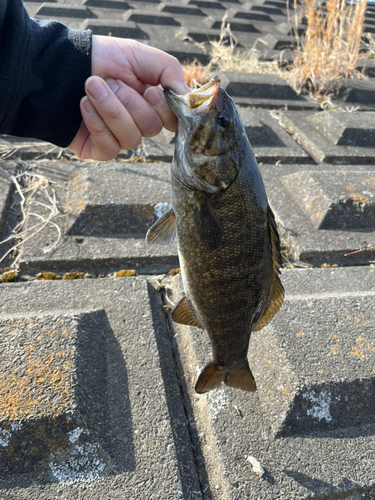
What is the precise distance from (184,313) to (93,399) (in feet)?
1.71

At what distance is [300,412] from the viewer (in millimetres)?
1670

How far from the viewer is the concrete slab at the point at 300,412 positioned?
1.52 m

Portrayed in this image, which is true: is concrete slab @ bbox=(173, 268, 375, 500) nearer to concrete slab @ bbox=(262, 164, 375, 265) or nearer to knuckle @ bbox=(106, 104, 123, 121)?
concrete slab @ bbox=(262, 164, 375, 265)

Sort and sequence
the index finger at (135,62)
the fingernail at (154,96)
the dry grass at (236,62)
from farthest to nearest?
the dry grass at (236,62) < the index finger at (135,62) < the fingernail at (154,96)

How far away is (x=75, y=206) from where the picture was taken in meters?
2.59

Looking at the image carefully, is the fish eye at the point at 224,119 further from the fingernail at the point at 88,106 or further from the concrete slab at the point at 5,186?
the concrete slab at the point at 5,186

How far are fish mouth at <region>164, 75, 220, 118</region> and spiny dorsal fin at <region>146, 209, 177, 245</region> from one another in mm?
415

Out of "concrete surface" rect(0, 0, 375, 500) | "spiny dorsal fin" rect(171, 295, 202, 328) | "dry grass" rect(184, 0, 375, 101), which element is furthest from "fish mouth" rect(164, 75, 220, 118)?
"dry grass" rect(184, 0, 375, 101)

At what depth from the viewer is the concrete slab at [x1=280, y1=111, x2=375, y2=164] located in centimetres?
362

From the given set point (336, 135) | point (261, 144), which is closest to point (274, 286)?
point (261, 144)

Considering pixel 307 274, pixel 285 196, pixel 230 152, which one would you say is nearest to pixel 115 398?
pixel 230 152

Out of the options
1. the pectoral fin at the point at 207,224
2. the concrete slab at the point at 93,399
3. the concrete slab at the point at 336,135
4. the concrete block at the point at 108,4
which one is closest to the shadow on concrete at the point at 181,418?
the concrete slab at the point at 93,399

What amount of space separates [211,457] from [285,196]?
202cm

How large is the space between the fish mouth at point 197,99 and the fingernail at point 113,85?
1.26 feet
